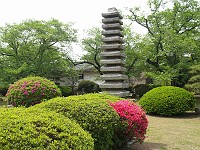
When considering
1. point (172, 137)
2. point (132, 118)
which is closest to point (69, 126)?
point (132, 118)

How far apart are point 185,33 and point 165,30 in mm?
3781

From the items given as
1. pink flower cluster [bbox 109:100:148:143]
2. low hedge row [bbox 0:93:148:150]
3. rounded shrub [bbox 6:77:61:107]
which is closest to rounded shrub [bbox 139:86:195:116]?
rounded shrub [bbox 6:77:61:107]

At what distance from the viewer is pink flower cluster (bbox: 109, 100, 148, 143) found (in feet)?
21.8

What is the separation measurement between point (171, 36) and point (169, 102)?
9.11 m

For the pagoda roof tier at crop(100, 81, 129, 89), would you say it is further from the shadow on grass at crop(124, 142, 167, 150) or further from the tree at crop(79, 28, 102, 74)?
the tree at crop(79, 28, 102, 74)

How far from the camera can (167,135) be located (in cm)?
984

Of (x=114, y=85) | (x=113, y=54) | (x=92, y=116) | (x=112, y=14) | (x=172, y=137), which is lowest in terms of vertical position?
(x=172, y=137)

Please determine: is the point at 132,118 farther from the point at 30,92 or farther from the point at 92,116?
the point at 30,92

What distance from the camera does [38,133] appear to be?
3500mm

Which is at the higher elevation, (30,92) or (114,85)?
(114,85)

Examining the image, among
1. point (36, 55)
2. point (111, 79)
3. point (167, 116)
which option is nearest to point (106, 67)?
point (111, 79)

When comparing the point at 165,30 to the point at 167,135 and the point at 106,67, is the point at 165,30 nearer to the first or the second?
the point at 106,67

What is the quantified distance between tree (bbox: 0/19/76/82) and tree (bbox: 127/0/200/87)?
294 inches

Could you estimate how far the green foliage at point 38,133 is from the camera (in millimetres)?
3227
